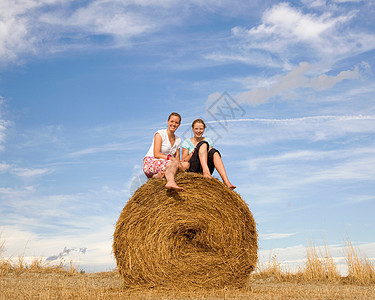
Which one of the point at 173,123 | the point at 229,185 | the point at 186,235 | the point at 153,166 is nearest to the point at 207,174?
the point at 229,185

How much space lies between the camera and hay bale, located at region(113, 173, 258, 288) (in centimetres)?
593

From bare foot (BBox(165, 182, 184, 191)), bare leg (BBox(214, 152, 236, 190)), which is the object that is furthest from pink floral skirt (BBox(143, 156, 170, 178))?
bare leg (BBox(214, 152, 236, 190))

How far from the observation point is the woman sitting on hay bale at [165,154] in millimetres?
6070

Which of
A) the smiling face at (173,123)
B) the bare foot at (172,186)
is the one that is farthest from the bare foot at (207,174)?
the smiling face at (173,123)

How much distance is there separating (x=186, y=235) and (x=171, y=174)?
1.02 metres

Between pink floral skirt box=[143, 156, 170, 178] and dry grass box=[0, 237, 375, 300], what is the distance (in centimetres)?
178

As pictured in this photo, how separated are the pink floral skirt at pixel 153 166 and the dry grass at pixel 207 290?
1780 millimetres

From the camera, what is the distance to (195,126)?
671 cm

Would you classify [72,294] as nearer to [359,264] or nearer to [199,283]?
[199,283]

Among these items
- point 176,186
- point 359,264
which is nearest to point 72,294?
point 176,186

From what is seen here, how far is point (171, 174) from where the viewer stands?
5.88 meters

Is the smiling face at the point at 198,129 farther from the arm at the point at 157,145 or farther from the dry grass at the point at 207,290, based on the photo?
the dry grass at the point at 207,290

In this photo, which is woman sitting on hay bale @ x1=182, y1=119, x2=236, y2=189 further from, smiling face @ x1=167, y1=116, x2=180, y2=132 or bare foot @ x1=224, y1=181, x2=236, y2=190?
smiling face @ x1=167, y1=116, x2=180, y2=132

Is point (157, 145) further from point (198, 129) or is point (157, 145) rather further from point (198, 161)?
point (198, 161)
